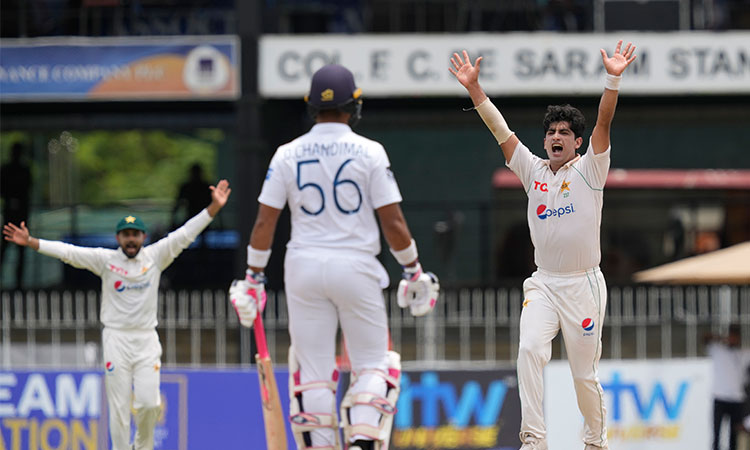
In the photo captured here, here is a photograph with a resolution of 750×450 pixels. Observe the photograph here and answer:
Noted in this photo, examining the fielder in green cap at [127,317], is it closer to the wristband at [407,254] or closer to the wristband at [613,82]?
the wristband at [407,254]

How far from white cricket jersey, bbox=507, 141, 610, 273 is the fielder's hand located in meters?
0.71

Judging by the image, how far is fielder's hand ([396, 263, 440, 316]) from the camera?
6.00m

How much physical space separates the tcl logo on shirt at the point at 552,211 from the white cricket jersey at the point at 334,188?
0.90m

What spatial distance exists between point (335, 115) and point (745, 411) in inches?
261

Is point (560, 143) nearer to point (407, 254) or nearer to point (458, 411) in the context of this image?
point (407, 254)

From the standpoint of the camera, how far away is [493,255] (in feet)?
55.9

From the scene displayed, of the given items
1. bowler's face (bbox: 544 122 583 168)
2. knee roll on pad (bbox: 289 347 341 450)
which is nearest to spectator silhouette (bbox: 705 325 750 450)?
bowler's face (bbox: 544 122 583 168)

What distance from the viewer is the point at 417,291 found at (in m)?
6.02

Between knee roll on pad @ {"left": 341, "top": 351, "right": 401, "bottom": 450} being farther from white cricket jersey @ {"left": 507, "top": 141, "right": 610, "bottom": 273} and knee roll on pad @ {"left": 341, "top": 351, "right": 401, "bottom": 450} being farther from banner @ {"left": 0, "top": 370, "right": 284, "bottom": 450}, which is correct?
banner @ {"left": 0, "top": 370, "right": 284, "bottom": 450}

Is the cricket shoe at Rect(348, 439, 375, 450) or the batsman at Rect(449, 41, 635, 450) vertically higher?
the batsman at Rect(449, 41, 635, 450)

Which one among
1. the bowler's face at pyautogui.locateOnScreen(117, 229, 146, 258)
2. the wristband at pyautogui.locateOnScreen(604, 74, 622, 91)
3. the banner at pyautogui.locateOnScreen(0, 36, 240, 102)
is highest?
the banner at pyautogui.locateOnScreen(0, 36, 240, 102)

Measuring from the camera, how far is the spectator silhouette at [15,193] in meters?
15.2

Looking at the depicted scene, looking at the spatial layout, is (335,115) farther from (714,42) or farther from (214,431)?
(714,42)

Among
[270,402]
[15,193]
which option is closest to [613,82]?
[270,402]
